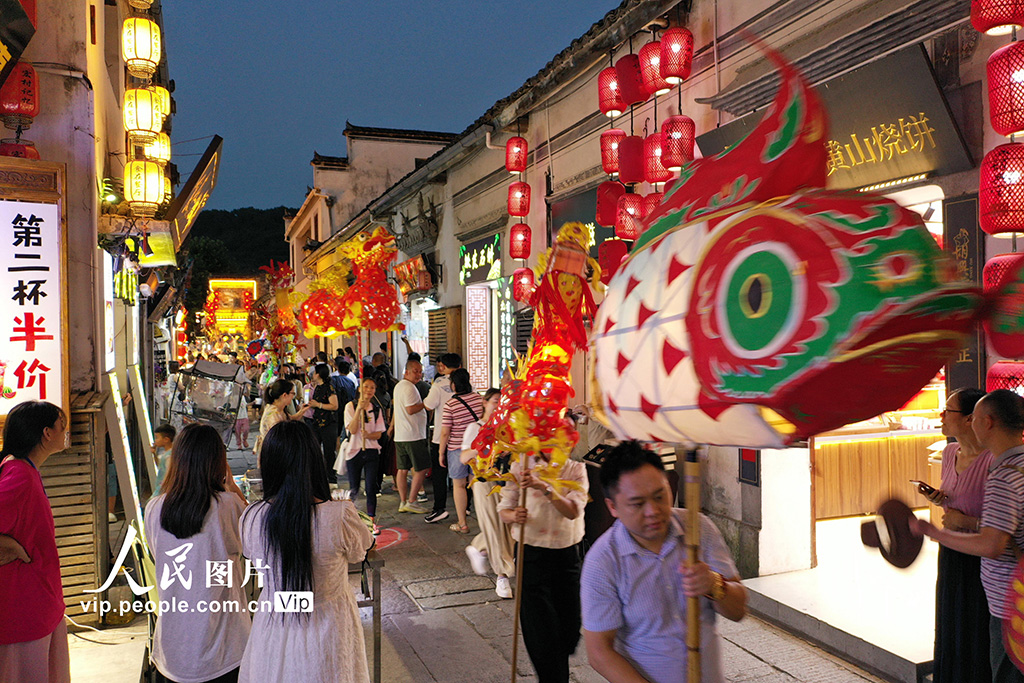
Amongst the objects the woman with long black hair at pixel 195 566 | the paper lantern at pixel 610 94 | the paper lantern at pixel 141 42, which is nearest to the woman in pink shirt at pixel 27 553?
the woman with long black hair at pixel 195 566

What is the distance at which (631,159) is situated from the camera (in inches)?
279

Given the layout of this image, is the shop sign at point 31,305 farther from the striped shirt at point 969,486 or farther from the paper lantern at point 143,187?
the striped shirt at point 969,486

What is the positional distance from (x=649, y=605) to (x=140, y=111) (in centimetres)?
758

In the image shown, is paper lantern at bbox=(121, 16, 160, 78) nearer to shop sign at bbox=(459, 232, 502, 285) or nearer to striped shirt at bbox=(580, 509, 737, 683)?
shop sign at bbox=(459, 232, 502, 285)

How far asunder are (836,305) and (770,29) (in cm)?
571

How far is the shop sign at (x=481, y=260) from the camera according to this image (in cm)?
1242

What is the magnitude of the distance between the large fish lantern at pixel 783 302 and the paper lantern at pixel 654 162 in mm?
5070

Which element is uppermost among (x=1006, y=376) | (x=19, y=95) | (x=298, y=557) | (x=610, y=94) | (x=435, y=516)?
(x=610, y=94)

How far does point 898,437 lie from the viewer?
8.70 meters

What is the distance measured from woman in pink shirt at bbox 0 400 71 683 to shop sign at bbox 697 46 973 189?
4.77 metres

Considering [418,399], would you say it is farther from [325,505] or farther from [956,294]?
[956,294]

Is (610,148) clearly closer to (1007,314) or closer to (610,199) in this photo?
(610,199)

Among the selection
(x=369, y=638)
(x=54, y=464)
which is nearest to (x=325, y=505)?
(x=369, y=638)

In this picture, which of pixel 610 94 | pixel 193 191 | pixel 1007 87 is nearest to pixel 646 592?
pixel 1007 87
